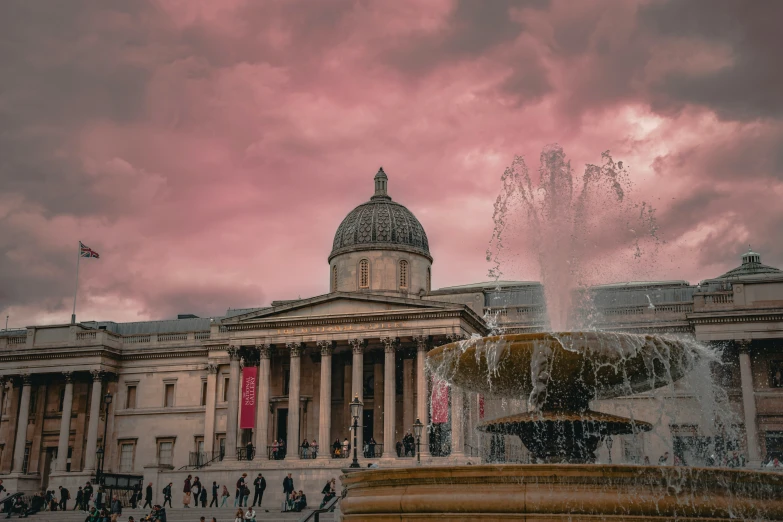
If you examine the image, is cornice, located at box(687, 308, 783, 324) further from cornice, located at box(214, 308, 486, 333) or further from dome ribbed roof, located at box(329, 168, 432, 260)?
dome ribbed roof, located at box(329, 168, 432, 260)

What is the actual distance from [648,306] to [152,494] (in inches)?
1055

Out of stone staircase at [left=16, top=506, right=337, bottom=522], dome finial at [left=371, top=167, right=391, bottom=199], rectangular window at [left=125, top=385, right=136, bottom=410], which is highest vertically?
dome finial at [left=371, top=167, right=391, bottom=199]

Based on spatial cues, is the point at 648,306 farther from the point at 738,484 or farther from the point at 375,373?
the point at 738,484

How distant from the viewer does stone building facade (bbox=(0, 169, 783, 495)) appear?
43.1 meters

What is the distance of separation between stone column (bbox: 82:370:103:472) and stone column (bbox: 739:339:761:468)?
35640mm

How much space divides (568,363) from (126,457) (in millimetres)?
45321

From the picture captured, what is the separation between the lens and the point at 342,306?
4466cm

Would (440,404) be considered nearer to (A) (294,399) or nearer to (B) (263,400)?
(A) (294,399)

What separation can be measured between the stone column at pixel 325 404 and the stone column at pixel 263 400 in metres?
2.78

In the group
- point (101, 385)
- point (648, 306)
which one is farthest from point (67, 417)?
point (648, 306)

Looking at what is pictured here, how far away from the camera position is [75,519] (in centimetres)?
3675

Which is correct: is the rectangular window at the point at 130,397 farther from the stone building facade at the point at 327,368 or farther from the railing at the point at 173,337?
the railing at the point at 173,337

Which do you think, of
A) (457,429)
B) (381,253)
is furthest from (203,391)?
(457,429)

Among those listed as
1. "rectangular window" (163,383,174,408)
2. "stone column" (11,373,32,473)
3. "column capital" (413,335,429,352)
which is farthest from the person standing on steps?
"stone column" (11,373,32,473)
